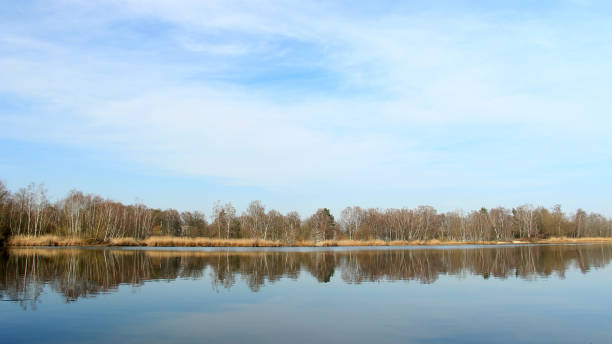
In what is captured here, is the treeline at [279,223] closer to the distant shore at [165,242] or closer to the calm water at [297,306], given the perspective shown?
the distant shore at [165,242]

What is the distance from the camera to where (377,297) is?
1634 cm

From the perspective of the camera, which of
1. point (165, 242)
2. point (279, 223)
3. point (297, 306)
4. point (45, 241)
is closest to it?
point (297, 306)

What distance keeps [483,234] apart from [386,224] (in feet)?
65.8

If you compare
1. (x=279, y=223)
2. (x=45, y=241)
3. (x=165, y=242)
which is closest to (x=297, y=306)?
(x=45, y=241)

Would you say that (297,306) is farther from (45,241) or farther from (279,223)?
(279,223)

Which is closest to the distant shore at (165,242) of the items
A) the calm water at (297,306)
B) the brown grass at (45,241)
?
the brown grass at (45,241)

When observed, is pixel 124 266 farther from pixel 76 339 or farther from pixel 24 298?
pixel 76 339

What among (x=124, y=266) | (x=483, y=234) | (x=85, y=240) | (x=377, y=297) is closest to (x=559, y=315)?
(x=377, y=297)

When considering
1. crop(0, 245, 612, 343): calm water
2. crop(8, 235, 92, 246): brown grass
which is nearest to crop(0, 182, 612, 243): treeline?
crop(8, 235, 92, 246): brown grass

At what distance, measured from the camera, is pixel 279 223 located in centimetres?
7544

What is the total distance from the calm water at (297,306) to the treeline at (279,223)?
1376 inches

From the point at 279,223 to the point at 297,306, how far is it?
6136 cm

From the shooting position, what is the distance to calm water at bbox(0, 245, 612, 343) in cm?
1058

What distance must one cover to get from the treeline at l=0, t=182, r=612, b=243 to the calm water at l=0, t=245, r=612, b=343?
3496 centimetres
